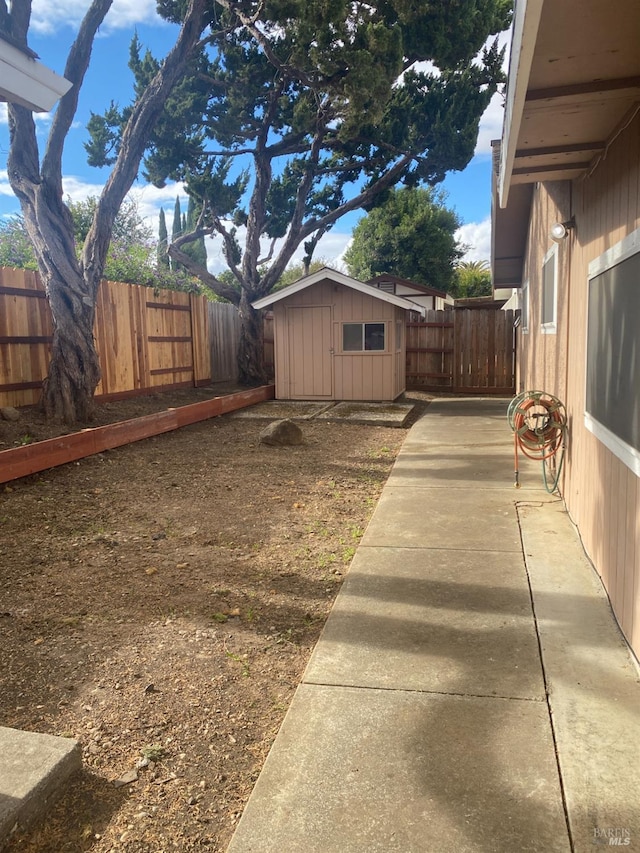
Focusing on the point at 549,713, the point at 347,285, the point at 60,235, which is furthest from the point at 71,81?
the point at 549,713

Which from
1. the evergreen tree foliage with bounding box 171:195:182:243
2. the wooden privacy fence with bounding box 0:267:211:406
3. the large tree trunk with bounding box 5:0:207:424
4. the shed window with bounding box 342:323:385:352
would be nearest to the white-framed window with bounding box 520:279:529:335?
the shed window with bounding box 342:323:385:352

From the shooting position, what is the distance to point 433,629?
3229 millimetres

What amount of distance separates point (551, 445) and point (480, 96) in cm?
1599

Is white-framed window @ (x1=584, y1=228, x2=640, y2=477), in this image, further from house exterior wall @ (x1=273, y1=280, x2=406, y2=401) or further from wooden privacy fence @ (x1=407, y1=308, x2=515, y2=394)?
wooden privacy fence @ (x1=407, y1=308, x2=515, y2=394)

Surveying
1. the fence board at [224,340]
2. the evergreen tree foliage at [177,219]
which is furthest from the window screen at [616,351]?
the evergreen tree foliage at [177,219]

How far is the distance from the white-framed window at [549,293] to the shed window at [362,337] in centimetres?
648

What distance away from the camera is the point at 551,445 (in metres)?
5.64

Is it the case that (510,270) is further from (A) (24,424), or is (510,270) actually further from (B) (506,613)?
(B) (506,613)

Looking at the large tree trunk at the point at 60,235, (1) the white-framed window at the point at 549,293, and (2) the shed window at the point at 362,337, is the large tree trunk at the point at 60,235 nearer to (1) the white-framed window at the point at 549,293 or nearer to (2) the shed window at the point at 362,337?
(2) the shed window at the point at 362,337

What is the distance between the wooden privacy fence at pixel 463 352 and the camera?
52.0 feet

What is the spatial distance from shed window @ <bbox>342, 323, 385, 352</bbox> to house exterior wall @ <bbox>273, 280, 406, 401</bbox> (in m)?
0.10

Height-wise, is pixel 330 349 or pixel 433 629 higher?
pixel 330 349

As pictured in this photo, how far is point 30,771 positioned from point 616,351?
3.27m

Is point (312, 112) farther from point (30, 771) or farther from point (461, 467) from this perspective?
point (30, 771)
